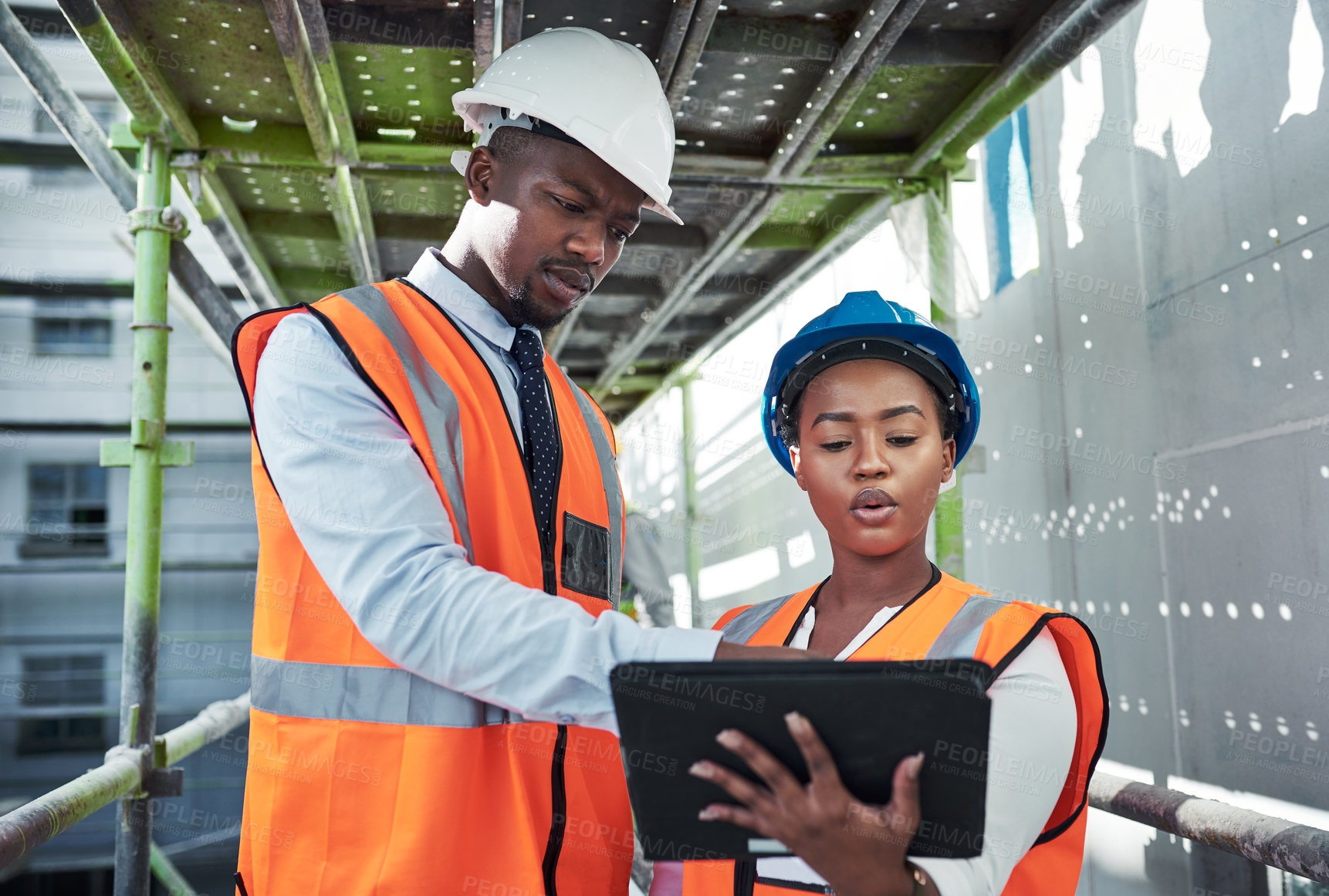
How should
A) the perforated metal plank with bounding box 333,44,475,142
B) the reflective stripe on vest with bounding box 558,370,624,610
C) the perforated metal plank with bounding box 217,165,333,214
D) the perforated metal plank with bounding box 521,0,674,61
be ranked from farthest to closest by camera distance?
the perforated metal plank with bounding box 217,165,333,214 → the perforated metal plank with bounding box 333,44,475,142 → the perforated metal plank with bounding box 521,0,674,61 → the reflective stripe on vest with bounding box 558,370,624,610

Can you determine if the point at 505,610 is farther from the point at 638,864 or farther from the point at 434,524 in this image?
the point at 638,864

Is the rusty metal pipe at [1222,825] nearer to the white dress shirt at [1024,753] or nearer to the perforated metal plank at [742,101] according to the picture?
the white dress shirt at [1024,753]

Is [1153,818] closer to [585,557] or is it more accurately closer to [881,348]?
[881,348]

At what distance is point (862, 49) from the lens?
2930mm

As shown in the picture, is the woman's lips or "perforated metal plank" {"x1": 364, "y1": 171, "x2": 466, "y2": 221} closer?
the woman's lips

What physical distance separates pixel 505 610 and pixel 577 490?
0.72 metres

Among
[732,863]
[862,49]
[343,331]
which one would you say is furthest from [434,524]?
[862,49]

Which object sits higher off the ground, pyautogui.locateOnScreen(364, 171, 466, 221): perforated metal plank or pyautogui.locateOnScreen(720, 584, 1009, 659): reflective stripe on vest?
pyautogui.locateOnScreen(364, 171, 466, 221): perforated metal plank

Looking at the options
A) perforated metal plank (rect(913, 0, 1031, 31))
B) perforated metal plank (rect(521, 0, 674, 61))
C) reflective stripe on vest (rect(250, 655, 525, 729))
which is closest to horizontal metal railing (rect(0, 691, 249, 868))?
reflective stripe on vest (rect(250, 655, 525, 729))

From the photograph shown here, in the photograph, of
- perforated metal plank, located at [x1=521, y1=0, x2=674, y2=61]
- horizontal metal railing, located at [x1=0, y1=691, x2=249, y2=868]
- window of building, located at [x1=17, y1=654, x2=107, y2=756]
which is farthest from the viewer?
window of building, located at [x1=17, y1=654, x2=107, y2=756]

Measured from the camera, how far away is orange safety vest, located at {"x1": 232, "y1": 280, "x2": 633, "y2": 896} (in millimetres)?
1567

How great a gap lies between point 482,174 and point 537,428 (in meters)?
0.62

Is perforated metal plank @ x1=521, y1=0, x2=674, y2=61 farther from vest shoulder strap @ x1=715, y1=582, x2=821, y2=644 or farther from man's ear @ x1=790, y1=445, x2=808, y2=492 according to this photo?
vest shoulder strap @ x1=715, y1=582, x2=821, y2=644

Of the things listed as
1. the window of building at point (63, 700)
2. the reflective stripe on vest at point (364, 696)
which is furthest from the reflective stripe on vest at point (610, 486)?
the window of building at point (63, 700)
